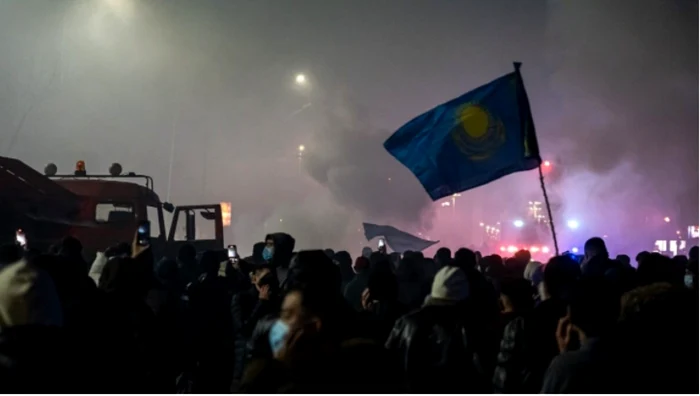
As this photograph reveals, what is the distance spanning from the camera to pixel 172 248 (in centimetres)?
1337

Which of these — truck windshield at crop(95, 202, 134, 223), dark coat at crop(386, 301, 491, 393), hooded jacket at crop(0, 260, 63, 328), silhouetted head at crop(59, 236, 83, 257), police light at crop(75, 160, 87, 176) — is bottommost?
dark coat at crop(386, 301, 491, 393)

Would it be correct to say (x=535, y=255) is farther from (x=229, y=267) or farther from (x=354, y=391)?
(x=354, y=391)

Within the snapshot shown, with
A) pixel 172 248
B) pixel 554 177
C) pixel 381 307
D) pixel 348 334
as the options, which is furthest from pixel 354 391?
pixel 554 177

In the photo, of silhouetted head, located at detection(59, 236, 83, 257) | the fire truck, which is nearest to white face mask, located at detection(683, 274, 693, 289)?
silhouetted head, located at detection(59, 236, 83, 257)

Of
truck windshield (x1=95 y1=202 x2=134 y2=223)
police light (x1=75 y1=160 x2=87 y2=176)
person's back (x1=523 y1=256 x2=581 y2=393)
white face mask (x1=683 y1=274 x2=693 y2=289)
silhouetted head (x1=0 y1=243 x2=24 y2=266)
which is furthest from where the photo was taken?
police light (x1=75 y1=160 x2=87 y2=176)

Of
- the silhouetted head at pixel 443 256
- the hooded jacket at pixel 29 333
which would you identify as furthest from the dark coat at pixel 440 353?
the silhouetted head at pixel 443 256

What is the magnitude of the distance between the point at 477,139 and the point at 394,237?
1201 cm

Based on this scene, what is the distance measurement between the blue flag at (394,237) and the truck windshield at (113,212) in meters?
8.96

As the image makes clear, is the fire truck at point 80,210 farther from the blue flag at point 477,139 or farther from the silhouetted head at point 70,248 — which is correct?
the blue flag at point 477,139

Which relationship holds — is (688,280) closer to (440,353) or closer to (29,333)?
(440,353)

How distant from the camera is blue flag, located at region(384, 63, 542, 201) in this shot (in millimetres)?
8773

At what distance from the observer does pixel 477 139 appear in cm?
902

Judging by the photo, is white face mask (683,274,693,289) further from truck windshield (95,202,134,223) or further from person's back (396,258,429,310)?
truck windshield (95,202,134,223)

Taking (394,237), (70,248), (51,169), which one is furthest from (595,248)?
(394,237)
